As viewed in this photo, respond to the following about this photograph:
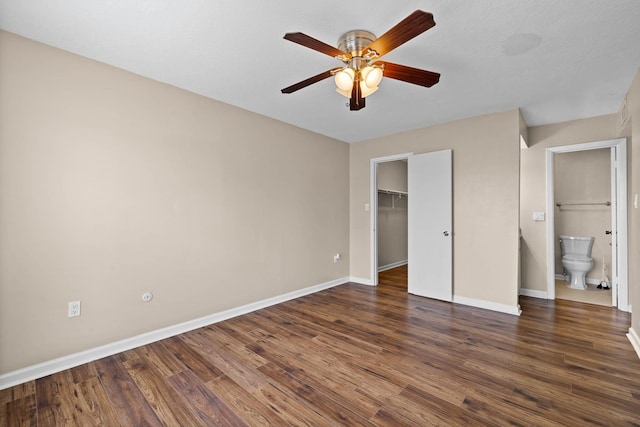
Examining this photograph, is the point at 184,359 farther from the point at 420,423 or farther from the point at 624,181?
the point at 624,181

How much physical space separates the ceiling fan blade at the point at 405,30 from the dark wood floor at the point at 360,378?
219 cm

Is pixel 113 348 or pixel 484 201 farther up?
pixel 484 201

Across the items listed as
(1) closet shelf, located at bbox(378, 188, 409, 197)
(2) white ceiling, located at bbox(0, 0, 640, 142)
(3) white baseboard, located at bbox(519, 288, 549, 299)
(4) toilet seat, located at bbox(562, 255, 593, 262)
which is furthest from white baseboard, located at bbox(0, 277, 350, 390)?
(4) toilet seat, located at bbox(562, 255, 593, 262)

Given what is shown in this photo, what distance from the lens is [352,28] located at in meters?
1.92

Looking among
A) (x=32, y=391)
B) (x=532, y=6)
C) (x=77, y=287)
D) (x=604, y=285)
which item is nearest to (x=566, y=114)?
(x=532, y=6)

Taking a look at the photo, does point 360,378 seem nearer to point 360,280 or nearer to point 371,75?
point 371,75

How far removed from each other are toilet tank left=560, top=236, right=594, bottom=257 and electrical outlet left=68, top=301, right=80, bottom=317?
6375 mm

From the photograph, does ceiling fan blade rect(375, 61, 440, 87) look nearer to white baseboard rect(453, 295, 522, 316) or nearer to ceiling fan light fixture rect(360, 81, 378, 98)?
ceiling fan light fixture rect(360, 81, 378, 98)

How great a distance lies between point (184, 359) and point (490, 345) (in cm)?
265

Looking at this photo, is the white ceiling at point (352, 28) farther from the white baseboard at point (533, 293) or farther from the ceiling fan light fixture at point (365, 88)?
the white baseboard at point (533, 293)

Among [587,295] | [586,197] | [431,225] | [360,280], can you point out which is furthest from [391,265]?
[586,197]

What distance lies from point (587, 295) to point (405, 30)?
4639mm

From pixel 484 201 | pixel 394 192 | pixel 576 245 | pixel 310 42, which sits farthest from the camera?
pixel 394 192

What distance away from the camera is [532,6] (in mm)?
1710
